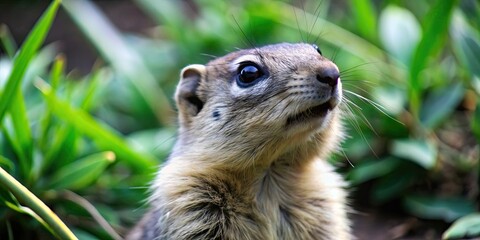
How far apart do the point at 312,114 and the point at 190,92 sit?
901mm

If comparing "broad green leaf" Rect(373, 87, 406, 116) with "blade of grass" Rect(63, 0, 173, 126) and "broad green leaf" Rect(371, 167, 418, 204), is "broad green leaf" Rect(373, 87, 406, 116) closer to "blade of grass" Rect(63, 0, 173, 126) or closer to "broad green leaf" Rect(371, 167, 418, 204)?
"broad green leaf" Rect(371, 167, 418, 204)

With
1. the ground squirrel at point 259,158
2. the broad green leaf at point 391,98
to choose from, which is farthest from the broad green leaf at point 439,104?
the ground squirrel at point 259,158

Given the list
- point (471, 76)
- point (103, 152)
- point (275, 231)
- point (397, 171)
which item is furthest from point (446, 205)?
point (103, 152)

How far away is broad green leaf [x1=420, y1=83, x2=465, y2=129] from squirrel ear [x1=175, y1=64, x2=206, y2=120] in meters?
1.67

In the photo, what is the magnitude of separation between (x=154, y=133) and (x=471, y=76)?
7.87ft

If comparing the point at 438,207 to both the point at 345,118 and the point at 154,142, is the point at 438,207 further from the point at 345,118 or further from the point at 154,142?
the point at 154,142

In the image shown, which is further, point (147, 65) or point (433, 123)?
point (147, 65)

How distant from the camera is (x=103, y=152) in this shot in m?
4.92

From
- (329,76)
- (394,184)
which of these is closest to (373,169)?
(394,184)

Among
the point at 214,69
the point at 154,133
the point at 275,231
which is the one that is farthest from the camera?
the point at 154,133

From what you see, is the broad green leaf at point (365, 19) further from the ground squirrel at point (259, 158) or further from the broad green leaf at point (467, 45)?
the ground squirrel at point (259, 158)

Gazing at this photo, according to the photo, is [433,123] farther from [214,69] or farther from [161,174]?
[161,174]

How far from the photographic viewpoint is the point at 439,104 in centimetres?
516

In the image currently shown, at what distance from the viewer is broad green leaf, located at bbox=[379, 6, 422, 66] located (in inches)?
210
